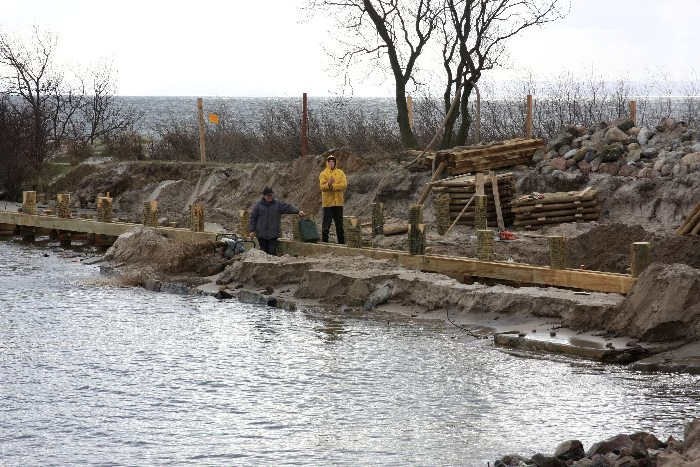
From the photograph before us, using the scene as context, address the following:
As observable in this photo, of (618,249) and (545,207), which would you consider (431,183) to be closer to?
(545,207)

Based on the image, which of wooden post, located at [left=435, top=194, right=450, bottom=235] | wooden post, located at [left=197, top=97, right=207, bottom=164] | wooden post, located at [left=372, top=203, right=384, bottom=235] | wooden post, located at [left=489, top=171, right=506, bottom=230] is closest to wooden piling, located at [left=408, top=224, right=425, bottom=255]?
wooden post, located at [left=372, top=203, right=384, bottom=235]

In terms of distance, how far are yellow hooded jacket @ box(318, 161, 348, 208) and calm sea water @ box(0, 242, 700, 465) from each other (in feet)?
11.2

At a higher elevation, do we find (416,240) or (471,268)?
(416,240)

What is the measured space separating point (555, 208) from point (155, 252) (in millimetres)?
7479

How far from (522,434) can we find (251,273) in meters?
8.97

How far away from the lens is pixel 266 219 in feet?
64.7

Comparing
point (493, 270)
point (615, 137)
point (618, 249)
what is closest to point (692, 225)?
point (618, 249)

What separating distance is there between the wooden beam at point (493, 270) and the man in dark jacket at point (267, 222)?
1.38ft

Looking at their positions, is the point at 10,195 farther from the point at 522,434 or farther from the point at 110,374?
the point at 522,434

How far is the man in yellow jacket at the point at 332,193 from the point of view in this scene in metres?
19.6

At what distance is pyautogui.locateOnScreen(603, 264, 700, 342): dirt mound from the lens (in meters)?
13.3

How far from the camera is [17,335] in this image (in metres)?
15.6

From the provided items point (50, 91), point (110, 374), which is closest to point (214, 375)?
point (110, 374)

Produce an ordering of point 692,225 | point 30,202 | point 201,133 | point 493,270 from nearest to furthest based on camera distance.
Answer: point 692,225, point 493,270, point 30,202, point 201,133
